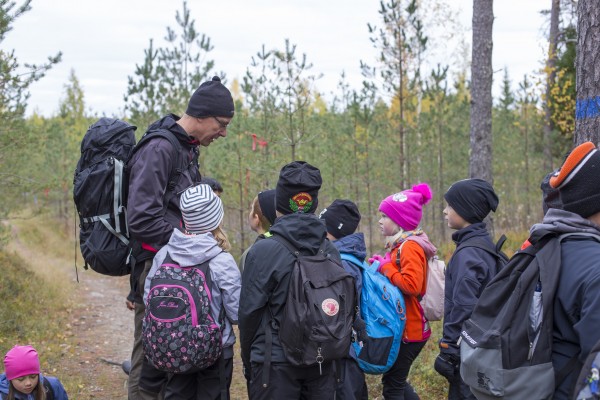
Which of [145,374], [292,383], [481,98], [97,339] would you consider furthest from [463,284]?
[97,339]

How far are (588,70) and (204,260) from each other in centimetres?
283

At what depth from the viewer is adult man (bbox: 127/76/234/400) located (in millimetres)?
3389

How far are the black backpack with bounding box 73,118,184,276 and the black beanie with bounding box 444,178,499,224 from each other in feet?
5.98

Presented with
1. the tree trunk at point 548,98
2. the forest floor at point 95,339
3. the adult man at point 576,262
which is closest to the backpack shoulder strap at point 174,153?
the forest floor at point 95,339

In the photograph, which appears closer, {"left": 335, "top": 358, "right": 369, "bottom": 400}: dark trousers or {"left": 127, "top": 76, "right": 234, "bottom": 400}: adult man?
{"left": 127, "top": 76, "right": 234, "bottom": 400}: adult man

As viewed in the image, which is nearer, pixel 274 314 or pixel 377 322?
pixel 274 314

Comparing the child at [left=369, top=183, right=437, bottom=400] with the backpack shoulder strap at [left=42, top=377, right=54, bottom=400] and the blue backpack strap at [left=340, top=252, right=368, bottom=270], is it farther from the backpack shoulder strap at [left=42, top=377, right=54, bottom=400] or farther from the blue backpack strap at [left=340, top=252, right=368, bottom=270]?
the backpack shoulder strap at [left=42, top=377, right=54, bottom=400]

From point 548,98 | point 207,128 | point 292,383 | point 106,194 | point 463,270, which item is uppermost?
point 548,98

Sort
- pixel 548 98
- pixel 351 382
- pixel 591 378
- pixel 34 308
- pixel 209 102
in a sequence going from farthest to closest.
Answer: pixel 548 98
pixel 34 308
pixel 351 382
pixel 209 102
pixel 591 378

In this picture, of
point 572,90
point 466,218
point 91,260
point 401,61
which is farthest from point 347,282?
point 572,90

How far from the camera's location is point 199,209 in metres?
3.38

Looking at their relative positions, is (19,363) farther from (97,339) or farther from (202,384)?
(97,339)

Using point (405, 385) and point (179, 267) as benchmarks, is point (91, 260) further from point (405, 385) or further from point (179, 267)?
point (405, 385)

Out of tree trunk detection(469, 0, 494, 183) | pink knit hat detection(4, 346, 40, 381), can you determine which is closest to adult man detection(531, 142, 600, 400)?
pink knit hat detection(4, 346, 40, 381)
